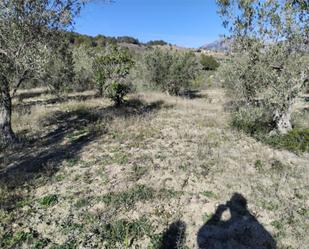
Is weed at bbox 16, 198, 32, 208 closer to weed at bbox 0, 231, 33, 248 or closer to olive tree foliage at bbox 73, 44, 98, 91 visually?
weed at bbox 0, 231, 33, 248

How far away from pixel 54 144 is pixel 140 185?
4.91 meters

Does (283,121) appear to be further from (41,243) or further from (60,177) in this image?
(41,243)

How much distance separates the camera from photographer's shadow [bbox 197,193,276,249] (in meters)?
7.29

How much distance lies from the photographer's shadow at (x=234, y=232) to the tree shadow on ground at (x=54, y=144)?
487 centimetres

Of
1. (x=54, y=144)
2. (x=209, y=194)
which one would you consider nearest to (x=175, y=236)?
(x=209, y=194)

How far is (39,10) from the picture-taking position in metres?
11.7

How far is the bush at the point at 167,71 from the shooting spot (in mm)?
30969

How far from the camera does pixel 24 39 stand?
37.6 ft

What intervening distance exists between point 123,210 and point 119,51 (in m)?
15.4

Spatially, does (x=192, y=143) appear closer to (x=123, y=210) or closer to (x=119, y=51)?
(x=123, y=210)

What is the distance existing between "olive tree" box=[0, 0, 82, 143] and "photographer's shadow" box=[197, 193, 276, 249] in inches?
278

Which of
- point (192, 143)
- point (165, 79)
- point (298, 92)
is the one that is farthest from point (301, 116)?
point (165, 79)

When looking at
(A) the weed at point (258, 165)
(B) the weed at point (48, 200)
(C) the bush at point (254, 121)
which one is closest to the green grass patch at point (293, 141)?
Result: (C) the bush at point (254, 121)

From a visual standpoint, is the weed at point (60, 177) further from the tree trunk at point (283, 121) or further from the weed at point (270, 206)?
the tree trunk at point (283, 121)
